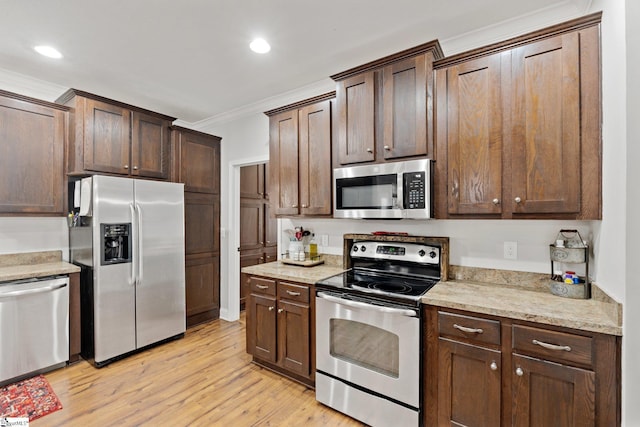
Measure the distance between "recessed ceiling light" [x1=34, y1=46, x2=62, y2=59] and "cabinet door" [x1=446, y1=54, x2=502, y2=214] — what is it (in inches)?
124

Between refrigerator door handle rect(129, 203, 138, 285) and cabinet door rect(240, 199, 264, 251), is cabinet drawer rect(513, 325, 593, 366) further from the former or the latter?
cabinet door rect(240, 199, 264, 251)

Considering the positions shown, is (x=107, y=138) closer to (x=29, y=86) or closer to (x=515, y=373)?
(x=29, y=86)

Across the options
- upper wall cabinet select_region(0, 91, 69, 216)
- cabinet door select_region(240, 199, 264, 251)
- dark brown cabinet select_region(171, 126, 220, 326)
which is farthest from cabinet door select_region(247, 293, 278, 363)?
upper wall cabinet select_region(0, 91, 69, 216)

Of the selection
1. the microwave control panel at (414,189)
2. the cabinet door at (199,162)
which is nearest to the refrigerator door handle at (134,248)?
the cabinet door at (199,162)

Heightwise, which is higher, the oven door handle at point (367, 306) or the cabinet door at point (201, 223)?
the cabinet door at point (201, 223)

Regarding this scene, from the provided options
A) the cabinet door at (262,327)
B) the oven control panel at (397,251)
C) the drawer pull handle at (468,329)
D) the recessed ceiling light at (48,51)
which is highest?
the recessed ceiling light at (48,51)

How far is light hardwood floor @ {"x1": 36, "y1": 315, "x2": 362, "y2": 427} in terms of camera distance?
208 cm

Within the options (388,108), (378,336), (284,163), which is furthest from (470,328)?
(284,163)

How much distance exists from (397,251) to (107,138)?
3.01 meters

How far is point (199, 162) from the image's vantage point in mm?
3818

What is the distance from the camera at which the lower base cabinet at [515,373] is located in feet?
4.58

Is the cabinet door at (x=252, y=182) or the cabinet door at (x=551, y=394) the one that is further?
the cabinet door at (x=252, y=182)

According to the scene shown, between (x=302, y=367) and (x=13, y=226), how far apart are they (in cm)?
310

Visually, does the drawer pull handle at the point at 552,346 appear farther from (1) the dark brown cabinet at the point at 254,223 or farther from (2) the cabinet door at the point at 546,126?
(1) the dark brown cabinet at the point at 254,223
